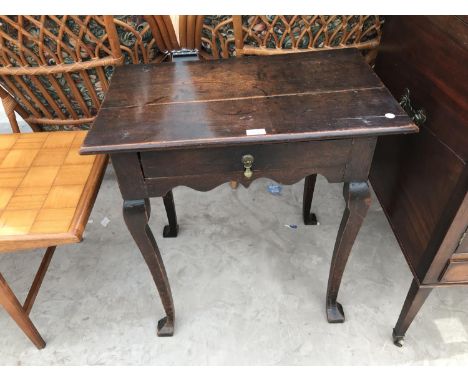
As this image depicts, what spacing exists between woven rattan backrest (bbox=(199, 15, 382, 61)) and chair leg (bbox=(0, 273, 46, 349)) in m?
1.17

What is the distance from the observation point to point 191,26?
4.76ft

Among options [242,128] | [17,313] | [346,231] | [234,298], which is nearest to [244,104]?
[242,128]

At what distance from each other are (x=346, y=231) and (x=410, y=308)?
14.7 inches

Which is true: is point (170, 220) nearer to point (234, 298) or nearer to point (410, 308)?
point (234, 298)

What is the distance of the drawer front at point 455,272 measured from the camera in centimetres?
109

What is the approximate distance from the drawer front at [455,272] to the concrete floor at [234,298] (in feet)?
1.28

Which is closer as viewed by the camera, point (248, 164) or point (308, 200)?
point (248, 164)

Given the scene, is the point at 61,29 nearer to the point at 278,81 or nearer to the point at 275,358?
the point at 278,81

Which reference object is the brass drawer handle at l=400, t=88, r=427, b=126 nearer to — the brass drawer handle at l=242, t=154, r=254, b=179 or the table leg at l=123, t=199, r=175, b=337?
the brass drawer handle at l=242, t=154, r=254, b=179

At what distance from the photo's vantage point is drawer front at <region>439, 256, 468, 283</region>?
1.09 m

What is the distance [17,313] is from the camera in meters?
1.31

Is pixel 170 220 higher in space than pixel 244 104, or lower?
lower

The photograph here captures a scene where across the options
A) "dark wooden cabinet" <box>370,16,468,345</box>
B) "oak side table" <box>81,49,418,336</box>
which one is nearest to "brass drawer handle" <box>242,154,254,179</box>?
"oak side table" <box>81,49,418,336</box>

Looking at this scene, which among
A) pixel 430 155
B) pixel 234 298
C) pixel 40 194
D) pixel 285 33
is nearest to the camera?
pixel 430 155
